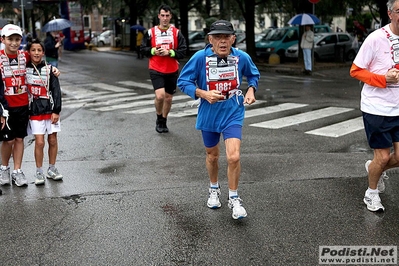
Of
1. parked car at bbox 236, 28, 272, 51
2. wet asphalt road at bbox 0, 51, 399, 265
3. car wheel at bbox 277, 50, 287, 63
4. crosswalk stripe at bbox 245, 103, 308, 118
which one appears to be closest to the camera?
wet asphalt road at bbox 0, 51, 399, 265

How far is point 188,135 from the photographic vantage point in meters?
9.10

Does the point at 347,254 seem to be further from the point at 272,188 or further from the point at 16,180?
the point at 16,180

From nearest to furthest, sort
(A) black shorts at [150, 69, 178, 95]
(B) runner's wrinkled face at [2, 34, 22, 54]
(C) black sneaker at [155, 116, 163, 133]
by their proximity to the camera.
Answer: (B) runner's wrinkled face at [2, 34, 22, 54]
(A) black shorts at [150, 69, 178, 95]
(C) black sneaker at [155, 116, 163, 133]

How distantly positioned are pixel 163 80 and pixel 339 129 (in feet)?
10.4

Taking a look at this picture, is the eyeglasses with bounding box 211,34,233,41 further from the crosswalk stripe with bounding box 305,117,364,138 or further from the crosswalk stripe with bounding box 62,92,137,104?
the crosswalk stripe with bounding box 62,92,137,104

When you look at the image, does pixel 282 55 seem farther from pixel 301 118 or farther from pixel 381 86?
pixel 381 86

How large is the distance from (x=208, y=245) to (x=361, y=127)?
593 cm

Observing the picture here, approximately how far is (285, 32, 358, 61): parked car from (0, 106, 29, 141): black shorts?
70.4ft

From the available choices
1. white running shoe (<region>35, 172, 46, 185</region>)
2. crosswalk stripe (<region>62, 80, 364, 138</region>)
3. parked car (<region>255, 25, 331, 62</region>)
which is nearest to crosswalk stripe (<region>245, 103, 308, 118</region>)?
crosswalk stripe (<region>62, 80, 364, 138</region>)

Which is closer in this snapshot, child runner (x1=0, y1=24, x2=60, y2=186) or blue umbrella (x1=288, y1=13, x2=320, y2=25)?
child runner (x1=0, y1=24, x2=60, y2=186)

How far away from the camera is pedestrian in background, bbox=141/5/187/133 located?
29.2 feet

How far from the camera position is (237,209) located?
16.0 ft

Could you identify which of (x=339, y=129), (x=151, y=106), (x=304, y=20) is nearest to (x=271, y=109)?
(x=339, y=129)

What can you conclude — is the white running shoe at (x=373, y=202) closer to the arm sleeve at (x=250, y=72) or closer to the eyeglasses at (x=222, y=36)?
the arm sleeve at (x=250, y=72)
